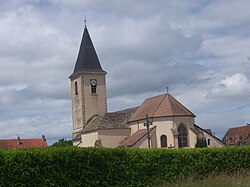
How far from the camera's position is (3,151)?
18.0 m

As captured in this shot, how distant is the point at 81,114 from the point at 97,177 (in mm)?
55179

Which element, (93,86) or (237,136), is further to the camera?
(237,136)

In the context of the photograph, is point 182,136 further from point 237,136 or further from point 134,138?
point 237,136

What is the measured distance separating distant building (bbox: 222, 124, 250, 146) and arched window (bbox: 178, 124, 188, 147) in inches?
745

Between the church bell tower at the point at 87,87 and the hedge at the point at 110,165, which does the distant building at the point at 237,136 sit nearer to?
the church bell tower at the point at 87,87

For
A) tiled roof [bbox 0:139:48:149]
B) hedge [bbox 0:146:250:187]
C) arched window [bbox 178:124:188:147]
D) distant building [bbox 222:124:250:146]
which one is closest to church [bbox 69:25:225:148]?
arched window [bbox 178:124:188:147]

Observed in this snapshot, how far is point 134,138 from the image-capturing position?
209 feet

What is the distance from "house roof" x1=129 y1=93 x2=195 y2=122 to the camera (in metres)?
63.2

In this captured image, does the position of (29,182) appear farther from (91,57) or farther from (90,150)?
(91,57)

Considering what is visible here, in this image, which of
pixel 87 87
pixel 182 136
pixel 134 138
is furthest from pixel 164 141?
pixel 87 87

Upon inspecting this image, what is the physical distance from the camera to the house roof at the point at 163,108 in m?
63.2

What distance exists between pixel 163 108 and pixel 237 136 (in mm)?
24237

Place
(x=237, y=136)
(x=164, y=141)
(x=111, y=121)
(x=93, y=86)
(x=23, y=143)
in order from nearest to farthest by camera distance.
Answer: (x=164, y=141) < (x=111, y=121) < (x=93, y=86) < (x=23, y=143) < (x=237, y=136)

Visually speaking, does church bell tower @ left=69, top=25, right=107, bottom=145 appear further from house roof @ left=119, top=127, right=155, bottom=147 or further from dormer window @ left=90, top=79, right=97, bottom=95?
house roof @ left=119, top=127, right=155, bottom=147
